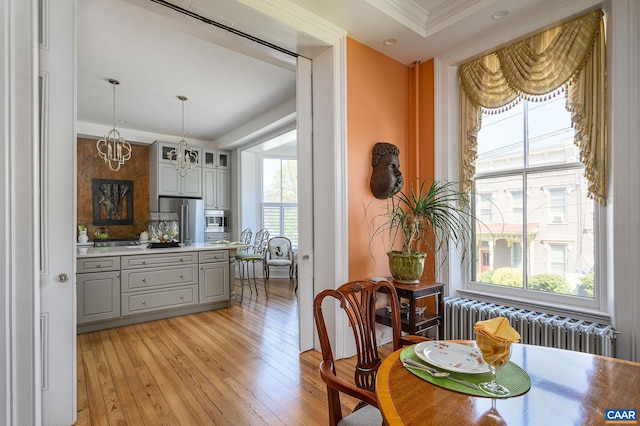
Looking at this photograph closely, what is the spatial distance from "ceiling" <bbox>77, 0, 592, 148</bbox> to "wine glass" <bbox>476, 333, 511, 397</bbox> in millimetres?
2374

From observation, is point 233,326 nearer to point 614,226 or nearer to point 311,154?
point 311,154

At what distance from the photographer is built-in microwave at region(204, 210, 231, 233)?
655 cm

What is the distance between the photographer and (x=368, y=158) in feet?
9.57

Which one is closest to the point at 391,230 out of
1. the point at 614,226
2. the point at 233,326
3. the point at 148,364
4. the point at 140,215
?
the point at 614,226

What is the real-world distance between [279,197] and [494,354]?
239 inches

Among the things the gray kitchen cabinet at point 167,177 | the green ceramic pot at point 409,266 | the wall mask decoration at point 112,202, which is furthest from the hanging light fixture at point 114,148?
the green ceramic pot at point 409,266

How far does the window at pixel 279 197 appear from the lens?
6.71 m

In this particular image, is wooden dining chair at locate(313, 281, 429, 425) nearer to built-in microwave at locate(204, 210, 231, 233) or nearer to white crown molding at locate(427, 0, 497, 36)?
white crown molding at locate(427, 0, 497, 36)

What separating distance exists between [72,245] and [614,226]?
3.36 meters

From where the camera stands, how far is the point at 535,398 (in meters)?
0.91

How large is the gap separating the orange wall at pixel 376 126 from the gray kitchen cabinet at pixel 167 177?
4.36 meters

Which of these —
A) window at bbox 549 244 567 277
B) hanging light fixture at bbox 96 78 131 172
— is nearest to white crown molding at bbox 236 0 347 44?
window at bbox 549 244 567 277

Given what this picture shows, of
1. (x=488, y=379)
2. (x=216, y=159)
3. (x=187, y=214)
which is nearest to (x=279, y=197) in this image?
(x=216, y=159)

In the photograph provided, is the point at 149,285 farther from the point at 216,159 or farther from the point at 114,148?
the point at 216,159
